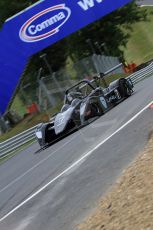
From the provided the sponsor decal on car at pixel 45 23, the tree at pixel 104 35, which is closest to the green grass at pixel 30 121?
the sponsor decal on car at pixel 45 23

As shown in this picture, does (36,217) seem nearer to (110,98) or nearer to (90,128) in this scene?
(90,128)

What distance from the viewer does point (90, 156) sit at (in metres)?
9.95

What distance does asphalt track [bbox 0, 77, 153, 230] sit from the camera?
700cm

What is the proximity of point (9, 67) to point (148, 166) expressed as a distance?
19.7m

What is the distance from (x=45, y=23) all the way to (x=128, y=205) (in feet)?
71.9

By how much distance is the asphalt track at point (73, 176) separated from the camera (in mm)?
7000

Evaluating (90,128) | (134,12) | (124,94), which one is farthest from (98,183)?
(134,12)

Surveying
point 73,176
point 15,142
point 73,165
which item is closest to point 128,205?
point 73,176

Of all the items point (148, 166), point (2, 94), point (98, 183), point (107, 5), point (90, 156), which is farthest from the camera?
point (107, 5)

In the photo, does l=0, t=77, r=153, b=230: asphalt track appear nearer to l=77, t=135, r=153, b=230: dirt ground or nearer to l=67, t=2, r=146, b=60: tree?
l=77, t=135, r=153, b=230: dirt ground

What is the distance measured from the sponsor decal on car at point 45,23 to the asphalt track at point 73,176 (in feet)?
44.2

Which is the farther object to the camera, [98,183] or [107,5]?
[107,5]

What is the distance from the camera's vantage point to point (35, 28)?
2672cm

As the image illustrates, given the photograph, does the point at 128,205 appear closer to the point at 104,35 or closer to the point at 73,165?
the point at 73,165
